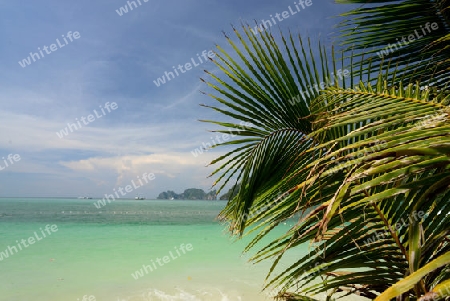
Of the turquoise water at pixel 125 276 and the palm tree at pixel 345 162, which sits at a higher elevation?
the palm tree at pixel 345 162

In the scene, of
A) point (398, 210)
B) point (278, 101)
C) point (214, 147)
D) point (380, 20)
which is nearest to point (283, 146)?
point (278, 101)

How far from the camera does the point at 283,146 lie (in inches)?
74.1

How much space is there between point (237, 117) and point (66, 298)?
792 centimetres

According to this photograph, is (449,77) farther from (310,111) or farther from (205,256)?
(205,256)

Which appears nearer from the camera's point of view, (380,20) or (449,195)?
(449,195)

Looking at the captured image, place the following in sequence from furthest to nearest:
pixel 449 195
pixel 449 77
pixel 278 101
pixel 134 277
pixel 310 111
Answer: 1. pixel 134 277
2. pixel 449 77
3. pixel 278 101
4. pixel 310 111
5. pixel 449 195
